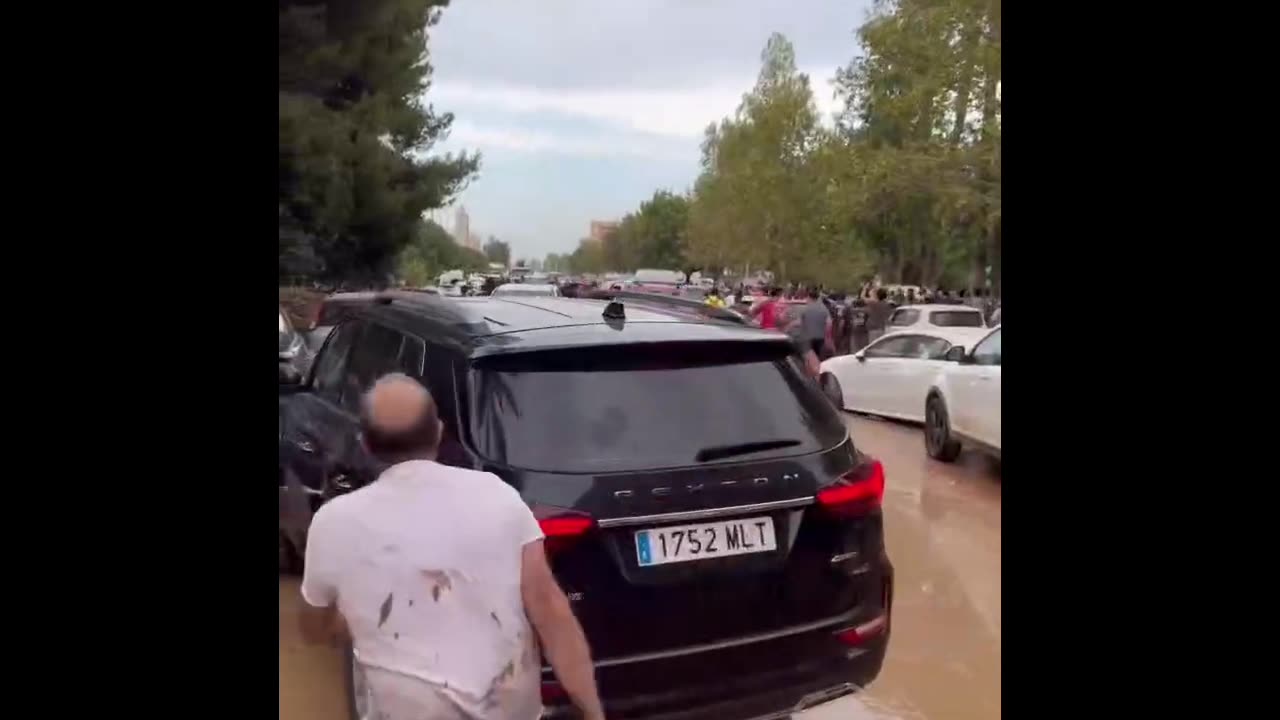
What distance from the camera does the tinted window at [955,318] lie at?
14961 mm

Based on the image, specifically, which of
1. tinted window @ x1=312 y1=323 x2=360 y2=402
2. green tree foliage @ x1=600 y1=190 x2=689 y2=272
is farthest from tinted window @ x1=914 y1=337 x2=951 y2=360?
green tree foliage @ x1=600 y1=190 x2=689 y2=272

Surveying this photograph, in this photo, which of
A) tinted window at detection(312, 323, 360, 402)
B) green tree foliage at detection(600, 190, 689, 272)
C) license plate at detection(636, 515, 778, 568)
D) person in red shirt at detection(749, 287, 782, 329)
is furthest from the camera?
green tree foliage at detection(600, 190, 689, 272)

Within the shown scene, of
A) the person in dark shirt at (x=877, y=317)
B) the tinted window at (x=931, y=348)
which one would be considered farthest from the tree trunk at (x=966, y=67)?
the tinted window at (x=931, y=348)

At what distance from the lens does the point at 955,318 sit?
1509 cm

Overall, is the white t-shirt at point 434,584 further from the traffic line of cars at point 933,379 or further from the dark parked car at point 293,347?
the dark parked car at point 293,347

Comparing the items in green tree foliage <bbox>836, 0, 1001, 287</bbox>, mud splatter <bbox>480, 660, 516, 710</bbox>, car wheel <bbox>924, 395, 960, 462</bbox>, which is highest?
green tree foliage <bbox>836, 0, 1001, 287</bbox>

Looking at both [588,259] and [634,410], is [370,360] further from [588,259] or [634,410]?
[588,259]

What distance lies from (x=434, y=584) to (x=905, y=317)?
14.3 meters

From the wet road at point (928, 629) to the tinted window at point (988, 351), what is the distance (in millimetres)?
1063

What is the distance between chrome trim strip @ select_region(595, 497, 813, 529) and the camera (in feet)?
9.57

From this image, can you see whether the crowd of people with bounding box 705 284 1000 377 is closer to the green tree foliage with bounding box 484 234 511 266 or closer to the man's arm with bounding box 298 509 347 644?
the man's arm with bounding box 298 509 347 644

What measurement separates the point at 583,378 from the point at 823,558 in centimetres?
94
